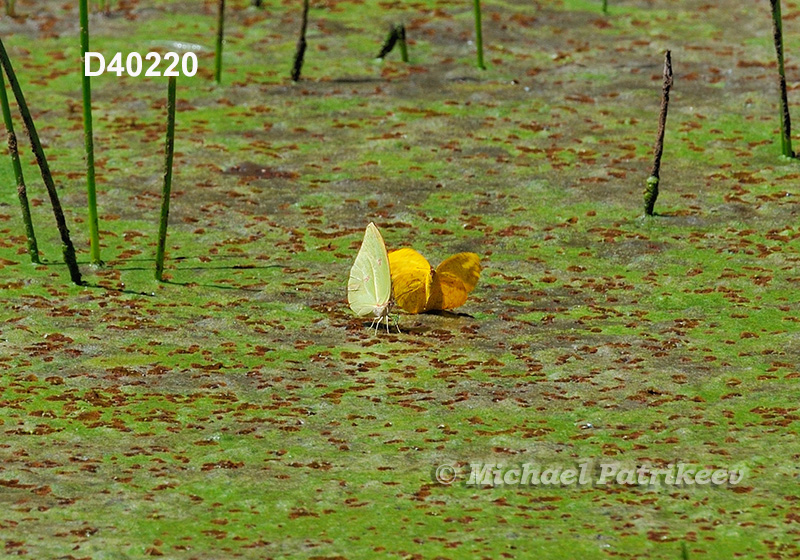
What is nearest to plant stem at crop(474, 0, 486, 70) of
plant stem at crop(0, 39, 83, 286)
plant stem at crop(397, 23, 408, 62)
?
plant stem at crop(397, 23, 408, 62)

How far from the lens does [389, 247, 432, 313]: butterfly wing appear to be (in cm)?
1198

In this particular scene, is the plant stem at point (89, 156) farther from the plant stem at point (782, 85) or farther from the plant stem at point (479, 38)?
the plant stem at point (782, 85)

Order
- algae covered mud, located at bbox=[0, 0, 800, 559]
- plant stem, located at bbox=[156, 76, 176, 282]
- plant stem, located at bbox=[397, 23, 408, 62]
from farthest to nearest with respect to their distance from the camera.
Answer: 1. plant stem, located at bbox=[397, 23, 408, 62]
2. plant stem, located at bbox=[156, 76, 176, 282]
3. algae covered mud, located at bbox=[0, 0, 800, 559]

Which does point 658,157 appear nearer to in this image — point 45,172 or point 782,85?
point 782,85

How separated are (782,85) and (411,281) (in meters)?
6.25

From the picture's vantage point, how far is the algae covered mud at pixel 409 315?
768 cm

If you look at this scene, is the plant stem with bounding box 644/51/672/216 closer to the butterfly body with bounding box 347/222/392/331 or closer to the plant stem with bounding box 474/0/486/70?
the butterfly body with bounding box 347/222/392/331

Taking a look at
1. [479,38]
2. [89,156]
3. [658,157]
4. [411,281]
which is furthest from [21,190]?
[479,38]

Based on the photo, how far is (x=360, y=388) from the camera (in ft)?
33.1

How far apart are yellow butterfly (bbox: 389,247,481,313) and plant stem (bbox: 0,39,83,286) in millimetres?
3165

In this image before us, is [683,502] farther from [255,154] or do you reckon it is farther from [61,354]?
[255,154]

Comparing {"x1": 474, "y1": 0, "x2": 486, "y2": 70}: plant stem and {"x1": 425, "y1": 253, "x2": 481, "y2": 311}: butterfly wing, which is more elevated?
{"x1": 474, "y1": 0, "x2": 486, "y2": 70}: plant stem

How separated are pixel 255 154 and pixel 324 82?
3.13 m

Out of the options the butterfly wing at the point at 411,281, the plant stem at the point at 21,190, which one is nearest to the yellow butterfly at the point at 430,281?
the butterfly wing at the point at 411,281
